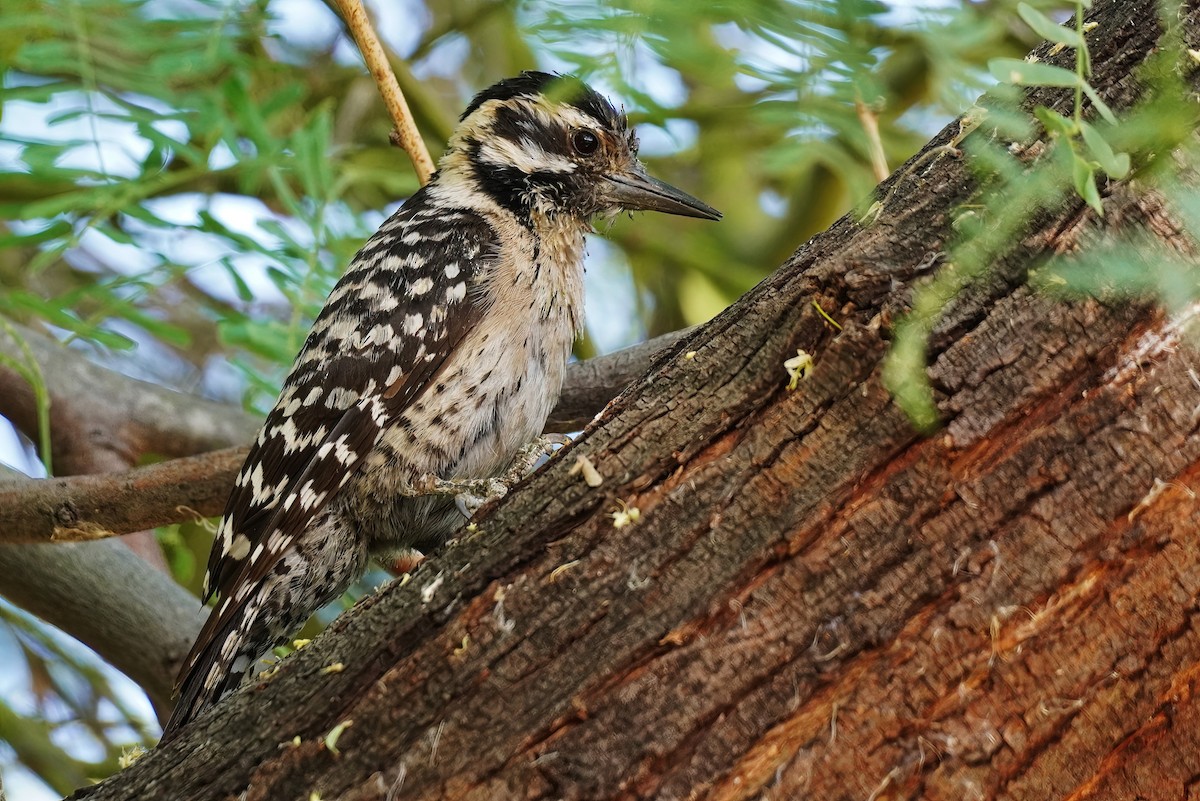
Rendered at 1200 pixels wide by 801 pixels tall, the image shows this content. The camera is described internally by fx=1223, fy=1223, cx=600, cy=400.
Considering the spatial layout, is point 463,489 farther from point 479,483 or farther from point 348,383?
point 348,383

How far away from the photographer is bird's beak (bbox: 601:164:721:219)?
3.68 metres

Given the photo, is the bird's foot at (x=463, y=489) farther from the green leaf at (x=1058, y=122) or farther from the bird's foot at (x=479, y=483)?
the green leaf at (x=1058, y=122)

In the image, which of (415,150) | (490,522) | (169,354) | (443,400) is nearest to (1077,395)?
(490,522)

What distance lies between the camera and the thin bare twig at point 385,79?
2.91m

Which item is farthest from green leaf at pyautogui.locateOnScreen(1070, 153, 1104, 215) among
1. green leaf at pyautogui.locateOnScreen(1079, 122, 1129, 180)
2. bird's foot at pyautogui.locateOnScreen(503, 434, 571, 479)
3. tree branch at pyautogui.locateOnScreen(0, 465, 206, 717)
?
tree branch at pyautogui.locateOnScreen(0, 465, 206, 717)

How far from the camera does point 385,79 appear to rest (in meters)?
3.14

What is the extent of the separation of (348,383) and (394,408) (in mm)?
171

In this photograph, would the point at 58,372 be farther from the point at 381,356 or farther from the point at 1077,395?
the point at 1077,395

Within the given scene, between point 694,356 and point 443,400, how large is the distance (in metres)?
1.43

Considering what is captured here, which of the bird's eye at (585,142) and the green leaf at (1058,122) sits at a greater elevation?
the bird's eye at (585,142)

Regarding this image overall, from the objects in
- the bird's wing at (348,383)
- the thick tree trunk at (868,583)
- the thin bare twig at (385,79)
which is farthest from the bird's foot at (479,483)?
the thick tree trunk at (868,583)

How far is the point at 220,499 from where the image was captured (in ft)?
11.6

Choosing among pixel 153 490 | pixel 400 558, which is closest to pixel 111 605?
pixel 153 490

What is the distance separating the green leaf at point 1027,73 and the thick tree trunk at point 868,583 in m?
0.31
